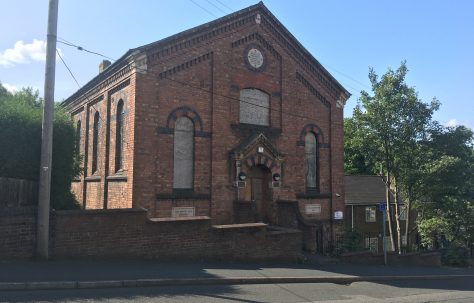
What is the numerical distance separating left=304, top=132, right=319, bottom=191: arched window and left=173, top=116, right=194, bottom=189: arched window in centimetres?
585

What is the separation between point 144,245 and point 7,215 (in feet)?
11.8

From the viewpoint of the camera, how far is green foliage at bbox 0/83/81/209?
11391 millimetres

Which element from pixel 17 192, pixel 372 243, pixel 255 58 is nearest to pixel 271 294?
pixel 17 192

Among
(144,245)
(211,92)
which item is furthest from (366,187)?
(144,245)

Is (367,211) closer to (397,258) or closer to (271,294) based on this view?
(397,258)

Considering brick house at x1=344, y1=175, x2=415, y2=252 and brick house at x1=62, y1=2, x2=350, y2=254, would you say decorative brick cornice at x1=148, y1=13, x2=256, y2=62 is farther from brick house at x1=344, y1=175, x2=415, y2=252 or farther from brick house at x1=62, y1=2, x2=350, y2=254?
brick house at x1=344, y1=175, x2=415, y2=252

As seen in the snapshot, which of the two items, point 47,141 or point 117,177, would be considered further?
point 117,177

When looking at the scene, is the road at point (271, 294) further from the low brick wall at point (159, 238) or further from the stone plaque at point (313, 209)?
the stone plaque at point (313, 209)

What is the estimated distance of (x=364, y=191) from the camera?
126 ft

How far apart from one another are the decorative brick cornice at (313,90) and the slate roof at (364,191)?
16.9 meters

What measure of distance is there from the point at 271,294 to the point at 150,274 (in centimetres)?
288

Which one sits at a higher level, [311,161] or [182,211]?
[311,161]

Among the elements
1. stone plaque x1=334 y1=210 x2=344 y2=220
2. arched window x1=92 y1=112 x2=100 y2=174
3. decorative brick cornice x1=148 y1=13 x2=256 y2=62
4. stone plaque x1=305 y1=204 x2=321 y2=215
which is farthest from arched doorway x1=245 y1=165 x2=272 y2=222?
arched window x1=92 y1=112 x2=100 y2=174

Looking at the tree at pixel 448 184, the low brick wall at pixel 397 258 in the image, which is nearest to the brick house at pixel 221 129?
the low brick wall at pixel 397 258
